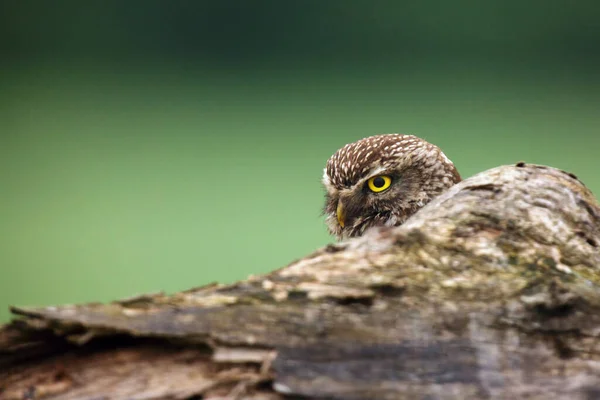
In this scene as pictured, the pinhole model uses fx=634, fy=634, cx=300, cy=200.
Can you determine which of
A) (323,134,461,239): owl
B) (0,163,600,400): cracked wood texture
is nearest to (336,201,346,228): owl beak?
(323,134,461,239): owl

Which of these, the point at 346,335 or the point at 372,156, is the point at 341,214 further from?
the point at 346,335

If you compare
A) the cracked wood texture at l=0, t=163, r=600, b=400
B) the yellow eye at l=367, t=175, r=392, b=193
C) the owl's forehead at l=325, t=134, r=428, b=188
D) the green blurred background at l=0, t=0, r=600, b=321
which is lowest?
the cracked wood texture at l=0, t=163, r=600, b=400

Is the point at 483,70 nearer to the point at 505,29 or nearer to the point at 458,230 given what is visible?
the point at 505,29

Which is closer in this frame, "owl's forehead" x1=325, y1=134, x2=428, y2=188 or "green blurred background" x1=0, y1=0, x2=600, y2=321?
"owl's forehead" x1=325, y1=134, x2=428, y2=188

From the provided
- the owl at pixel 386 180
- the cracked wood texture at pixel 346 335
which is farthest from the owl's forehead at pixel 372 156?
the cracked wood texture at pixel 346 335

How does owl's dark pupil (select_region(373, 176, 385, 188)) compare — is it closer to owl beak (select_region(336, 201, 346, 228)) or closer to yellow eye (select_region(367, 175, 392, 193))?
yellow eye (select_region(367, 175, 392, 193))

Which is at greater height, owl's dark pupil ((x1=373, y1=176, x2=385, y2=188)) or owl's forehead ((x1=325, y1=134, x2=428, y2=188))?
owl's forehead ((x1=325, y1=134, x2=428, y2=188))
